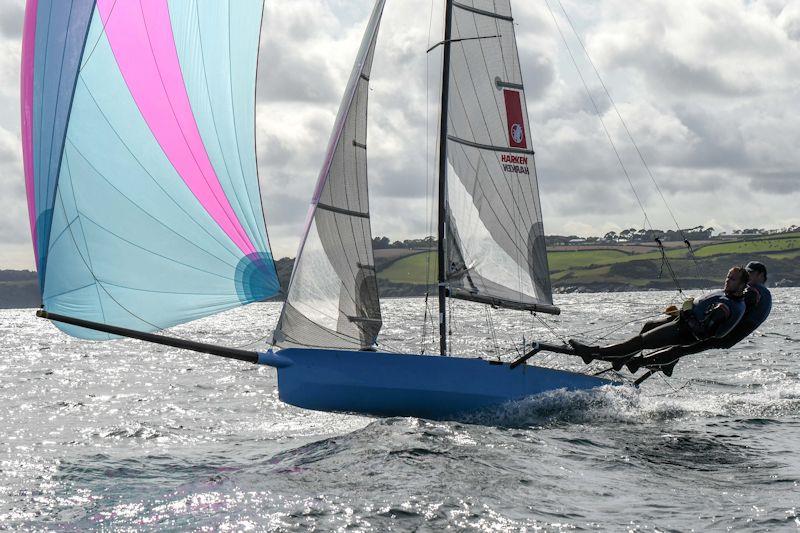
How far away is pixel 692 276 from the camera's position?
118 meters

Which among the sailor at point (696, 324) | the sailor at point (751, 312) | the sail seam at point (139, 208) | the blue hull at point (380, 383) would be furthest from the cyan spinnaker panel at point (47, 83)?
the sailor at point (751, 312)

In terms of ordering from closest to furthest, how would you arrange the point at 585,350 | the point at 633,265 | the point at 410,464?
the point at 410,464 → the point at 585,350 → the point at 633,265

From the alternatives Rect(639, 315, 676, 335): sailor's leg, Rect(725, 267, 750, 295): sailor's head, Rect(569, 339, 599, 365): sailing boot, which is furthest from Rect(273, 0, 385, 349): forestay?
Rect(725, 267, 750, 295): sailor's head

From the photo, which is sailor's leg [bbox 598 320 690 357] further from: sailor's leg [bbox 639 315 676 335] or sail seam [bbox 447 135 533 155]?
sail seam [bbox 447 135 533 155]

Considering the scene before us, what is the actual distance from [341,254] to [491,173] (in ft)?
9.50

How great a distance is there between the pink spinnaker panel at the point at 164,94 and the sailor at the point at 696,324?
180 inches

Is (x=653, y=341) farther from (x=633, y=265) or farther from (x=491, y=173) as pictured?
(x=633, y=265)

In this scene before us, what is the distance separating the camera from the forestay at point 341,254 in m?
10.5

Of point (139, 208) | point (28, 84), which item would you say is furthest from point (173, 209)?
point (28, 84)

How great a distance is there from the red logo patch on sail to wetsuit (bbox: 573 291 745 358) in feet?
11.6


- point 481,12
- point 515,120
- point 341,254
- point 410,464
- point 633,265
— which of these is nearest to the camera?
point 410,464

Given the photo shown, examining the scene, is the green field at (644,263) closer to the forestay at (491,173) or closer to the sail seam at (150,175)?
the forestay at (491,173)

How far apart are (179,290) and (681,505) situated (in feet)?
17.1

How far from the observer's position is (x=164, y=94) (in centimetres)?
916
